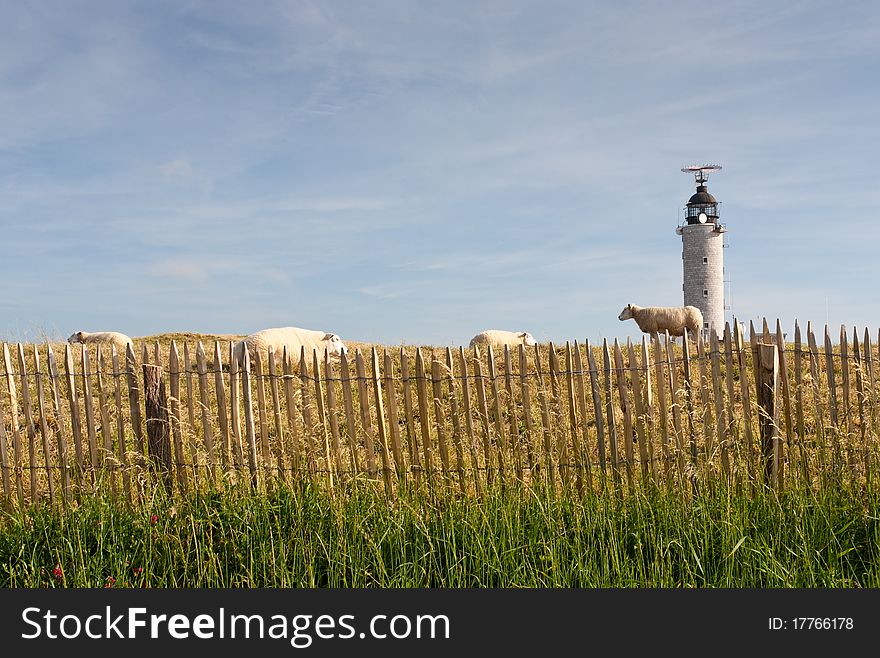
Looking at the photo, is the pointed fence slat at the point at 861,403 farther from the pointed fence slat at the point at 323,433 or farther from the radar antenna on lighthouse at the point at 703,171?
the radar antenna on lighthouse at the point at 703,171

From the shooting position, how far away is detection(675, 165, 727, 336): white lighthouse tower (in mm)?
33750

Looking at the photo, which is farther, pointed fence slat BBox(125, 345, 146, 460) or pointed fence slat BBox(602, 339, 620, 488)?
pointed fence slat BBox(125, 345, 146, 460)

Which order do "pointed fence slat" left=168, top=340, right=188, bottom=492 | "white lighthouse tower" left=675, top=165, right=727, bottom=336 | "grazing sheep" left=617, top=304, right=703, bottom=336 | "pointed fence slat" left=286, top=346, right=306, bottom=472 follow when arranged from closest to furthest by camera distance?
"pointed fence slat" left=286, top=346, right=306, bottom=472 → "pointed fence slat" left=168, top=340, right=188, bottom=492 → "grazing sheep" left=617, top=304, right=703, bottom=336 → "white lighthouse tower" left=675, top=165, right=727, bottom=336

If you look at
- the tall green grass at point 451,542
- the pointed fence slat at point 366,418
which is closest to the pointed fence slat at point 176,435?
the tall green grass at point 451,542

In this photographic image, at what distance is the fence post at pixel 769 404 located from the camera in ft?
18.0

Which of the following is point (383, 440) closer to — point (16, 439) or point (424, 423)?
point (424, 423)

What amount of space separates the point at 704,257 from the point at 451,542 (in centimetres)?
3248

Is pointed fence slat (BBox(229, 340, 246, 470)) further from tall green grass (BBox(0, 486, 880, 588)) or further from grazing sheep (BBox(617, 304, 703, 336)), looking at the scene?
grazing sheep (BBox(617, 304, 703, 336))

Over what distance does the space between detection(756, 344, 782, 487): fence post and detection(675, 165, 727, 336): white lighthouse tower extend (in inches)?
1130

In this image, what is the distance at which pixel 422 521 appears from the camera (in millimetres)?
4469

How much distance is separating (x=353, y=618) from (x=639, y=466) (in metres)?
2.72

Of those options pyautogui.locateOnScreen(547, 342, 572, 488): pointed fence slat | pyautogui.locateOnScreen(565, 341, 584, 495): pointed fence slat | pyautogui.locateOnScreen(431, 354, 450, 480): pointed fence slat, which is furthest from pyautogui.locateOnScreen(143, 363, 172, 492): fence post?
pyautogui.locateOnScreen(565, 341, 584, 495): pointed fence slat

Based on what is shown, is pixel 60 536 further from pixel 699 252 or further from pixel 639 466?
pixel 699 252

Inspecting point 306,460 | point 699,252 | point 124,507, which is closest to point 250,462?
point 306,460
